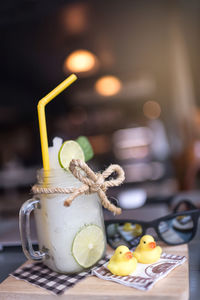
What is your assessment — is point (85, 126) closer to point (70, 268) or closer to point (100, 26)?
point (100, 26)

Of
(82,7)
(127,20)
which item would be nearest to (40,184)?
(82,7)

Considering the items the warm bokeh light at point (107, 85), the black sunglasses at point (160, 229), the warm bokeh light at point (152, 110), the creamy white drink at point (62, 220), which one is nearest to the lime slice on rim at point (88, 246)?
the creamy white drink at point (62, 220)

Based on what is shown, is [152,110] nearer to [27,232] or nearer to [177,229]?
[177,229]

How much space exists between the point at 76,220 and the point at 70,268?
0.08m

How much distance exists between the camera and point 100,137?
20.2 feet

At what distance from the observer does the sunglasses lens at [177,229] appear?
680 millimetres

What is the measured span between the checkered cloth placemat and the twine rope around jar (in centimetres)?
13

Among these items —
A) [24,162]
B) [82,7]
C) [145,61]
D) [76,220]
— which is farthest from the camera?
[24,162]

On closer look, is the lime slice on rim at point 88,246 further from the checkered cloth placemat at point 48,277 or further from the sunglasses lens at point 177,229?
the sunglasses lens at point 177,229

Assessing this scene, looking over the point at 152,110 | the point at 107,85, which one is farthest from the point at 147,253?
the point at 152,110

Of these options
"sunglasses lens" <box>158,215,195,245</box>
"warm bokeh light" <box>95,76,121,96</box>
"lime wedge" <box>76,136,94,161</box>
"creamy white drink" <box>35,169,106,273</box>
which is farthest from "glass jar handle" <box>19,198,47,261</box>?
"warm bokeh light" <box>95,76,121,96</box>

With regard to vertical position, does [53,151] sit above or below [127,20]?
below

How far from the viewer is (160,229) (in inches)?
27.2

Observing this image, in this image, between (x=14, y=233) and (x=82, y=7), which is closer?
(x=14, y=233)
